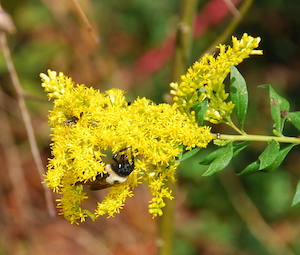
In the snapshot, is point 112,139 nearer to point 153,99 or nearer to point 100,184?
point 100,184

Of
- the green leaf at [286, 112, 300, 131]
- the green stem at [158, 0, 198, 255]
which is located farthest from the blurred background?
the green leaf at [286, 112, 300, 131]

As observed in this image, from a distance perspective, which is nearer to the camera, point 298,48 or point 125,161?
point 125,161

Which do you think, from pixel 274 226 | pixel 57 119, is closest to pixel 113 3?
pixel 274 226

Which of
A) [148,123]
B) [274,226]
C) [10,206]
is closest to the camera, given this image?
[148,123]

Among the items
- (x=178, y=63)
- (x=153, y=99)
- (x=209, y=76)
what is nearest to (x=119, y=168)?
(x=209, y=76)

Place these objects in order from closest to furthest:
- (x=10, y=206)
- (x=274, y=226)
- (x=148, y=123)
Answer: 1. (x=148, y=123)
2. (x=274, y=226)
3. (x=10, y=206)

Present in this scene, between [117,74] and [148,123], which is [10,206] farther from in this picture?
[148,123]
